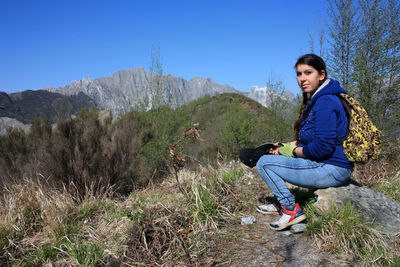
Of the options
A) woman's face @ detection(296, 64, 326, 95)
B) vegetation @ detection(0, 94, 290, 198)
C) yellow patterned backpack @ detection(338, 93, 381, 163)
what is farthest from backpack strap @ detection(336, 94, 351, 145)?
vegetation @ detection(0, 94, 290, 198)

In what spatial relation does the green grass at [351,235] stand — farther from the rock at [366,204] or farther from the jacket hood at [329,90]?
the jacket hood at [329,90]

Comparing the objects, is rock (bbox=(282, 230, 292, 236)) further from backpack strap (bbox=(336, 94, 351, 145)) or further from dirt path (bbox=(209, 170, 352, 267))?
backpack strap (bbox=(336, 94, 351, 145))

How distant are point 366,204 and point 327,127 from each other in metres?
0.94

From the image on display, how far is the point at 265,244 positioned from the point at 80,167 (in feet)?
11.2

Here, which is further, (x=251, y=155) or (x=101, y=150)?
(x=101, y=150)

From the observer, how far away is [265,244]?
2.27m

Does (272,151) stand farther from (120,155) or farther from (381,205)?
(120,155)

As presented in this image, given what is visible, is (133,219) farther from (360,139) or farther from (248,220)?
(360,139)

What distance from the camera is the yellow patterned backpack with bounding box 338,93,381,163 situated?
2.14 metres

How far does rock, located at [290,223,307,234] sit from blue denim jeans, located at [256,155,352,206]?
0.22 metres

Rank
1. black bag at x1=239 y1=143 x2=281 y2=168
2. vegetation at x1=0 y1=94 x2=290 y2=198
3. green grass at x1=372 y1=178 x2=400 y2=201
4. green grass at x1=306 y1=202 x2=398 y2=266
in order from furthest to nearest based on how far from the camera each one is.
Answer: vegetation at x1=0 y1=94 x2=290 y2=198 < green grass at x1=372 y1=178 x2=400 y2=201 < black bag at x1=239 y1=143 x2=281 y2=168 < green grass at x1=306 y1=202 x2=398 y2=266

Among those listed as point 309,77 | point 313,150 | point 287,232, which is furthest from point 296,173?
point 309,77

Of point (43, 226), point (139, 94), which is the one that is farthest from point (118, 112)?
point (43, 226)

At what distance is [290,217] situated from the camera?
245 cm
